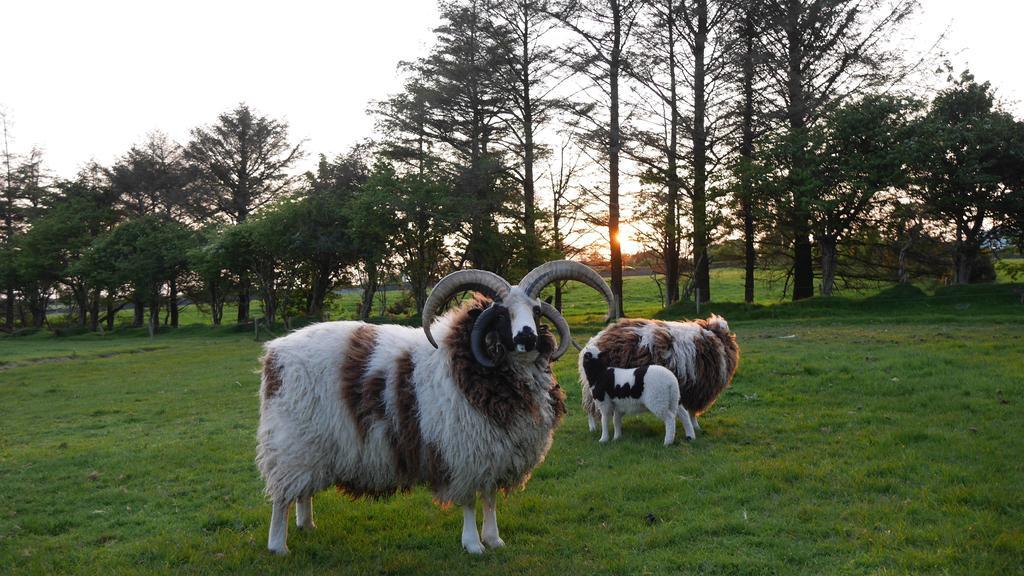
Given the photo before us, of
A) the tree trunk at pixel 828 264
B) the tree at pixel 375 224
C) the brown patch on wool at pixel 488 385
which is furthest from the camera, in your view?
the tree at pixel 375 224

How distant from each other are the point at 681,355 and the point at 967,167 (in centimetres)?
2177

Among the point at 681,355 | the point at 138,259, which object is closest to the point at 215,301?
the point at 138,259

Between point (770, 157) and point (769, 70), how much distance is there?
3.76m

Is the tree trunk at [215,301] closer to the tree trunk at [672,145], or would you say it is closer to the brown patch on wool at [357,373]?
the tree trunk at [672,145]

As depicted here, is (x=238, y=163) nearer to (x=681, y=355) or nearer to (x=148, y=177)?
(x=148, y=177)

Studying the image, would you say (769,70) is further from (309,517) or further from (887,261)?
(309,517)

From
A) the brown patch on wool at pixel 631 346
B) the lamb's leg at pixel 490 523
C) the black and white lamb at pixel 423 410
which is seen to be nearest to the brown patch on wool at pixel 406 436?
the black and white lamb at pixel 423 410

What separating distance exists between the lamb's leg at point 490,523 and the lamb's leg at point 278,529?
5.69 ft

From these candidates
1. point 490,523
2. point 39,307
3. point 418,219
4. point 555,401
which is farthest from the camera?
point 39,307

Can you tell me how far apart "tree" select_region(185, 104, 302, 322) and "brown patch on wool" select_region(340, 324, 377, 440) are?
4310 cm

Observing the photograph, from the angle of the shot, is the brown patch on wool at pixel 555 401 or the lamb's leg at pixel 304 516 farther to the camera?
the lamb's leg at pixel 304 516

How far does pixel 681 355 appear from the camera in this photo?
1047cm

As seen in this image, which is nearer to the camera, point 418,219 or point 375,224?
point 418,219

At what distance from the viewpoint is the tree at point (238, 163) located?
153 feet
